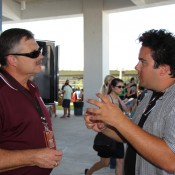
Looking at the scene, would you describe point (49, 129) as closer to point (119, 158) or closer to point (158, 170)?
point (158, 170)

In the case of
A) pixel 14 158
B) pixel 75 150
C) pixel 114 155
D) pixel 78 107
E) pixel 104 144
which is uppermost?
pixel 14 158

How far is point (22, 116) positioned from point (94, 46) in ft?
39.8

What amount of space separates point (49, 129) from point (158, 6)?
12.4 metres

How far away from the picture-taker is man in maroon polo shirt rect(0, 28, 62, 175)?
1805 millimetres

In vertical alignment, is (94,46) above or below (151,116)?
above

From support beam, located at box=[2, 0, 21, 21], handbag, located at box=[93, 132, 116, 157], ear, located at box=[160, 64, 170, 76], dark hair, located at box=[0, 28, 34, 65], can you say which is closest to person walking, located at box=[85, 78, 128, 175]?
handbag, located at box=[93, 132, 116, 157]

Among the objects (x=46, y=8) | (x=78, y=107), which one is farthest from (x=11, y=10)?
(x=78, y=107)

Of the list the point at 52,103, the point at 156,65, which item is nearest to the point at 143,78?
the point at 156,65

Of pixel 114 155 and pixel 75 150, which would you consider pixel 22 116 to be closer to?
pixel 114 155

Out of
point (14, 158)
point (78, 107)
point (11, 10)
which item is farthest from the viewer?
point (11, 10)

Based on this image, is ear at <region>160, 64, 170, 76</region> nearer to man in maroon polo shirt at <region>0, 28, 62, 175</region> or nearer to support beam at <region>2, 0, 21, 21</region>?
man in maroon polo shirt at <region>0, 28, 62, 175</region>

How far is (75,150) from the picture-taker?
24.6 feet

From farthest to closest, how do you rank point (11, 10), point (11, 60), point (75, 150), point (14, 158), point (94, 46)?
point (11, 10) < point (94, 46) < point (75, 150) < point (11, 60) < point (14, 158)

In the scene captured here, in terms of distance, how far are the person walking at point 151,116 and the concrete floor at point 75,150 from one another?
382 centimetres
